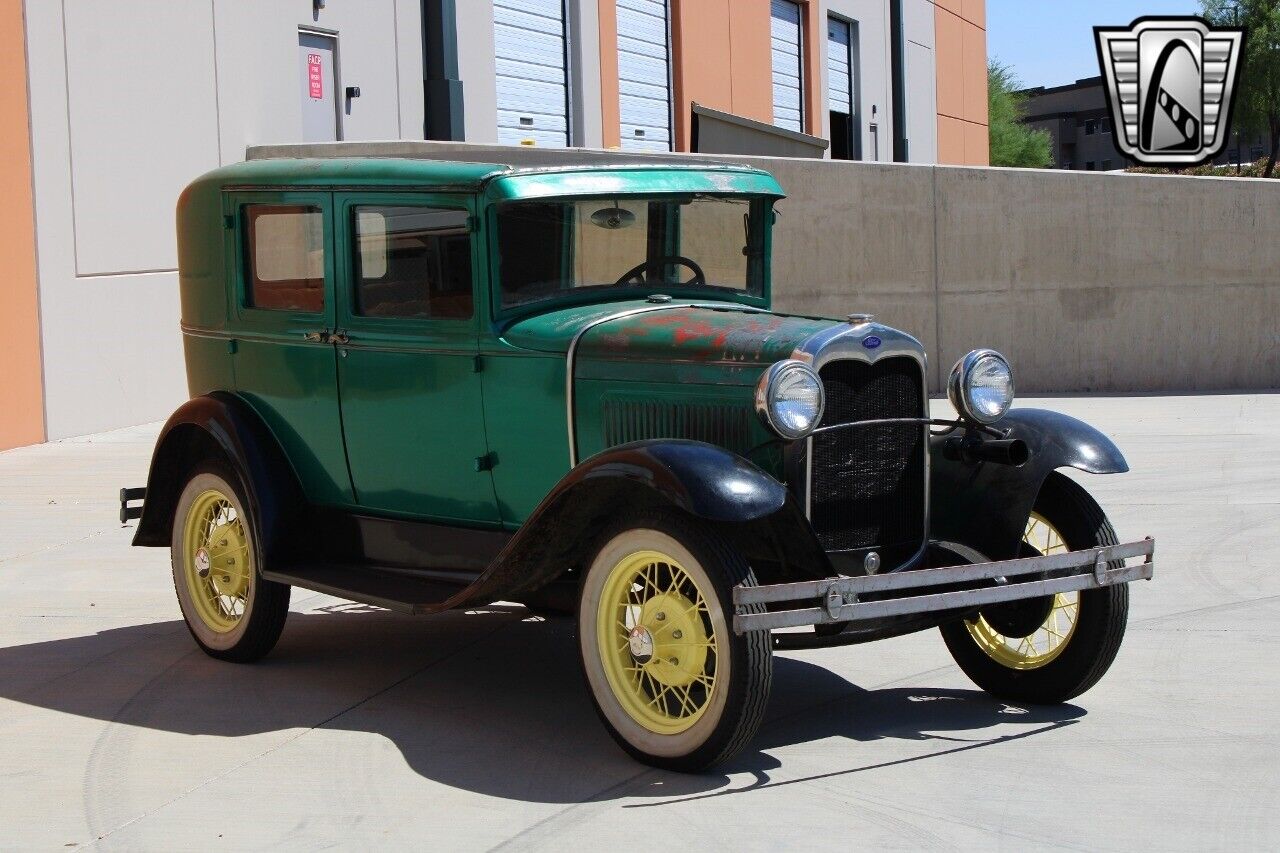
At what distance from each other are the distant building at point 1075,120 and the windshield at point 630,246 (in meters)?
76.6

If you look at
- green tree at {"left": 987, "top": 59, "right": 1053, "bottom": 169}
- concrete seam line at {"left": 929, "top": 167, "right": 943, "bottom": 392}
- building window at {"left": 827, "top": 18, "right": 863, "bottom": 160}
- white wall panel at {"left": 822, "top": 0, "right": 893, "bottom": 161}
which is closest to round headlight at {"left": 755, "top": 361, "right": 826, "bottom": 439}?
concrete seam line at {"left": 929, "top": 167, "right": 943, "bottom": 392}

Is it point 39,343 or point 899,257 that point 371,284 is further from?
point 899,257

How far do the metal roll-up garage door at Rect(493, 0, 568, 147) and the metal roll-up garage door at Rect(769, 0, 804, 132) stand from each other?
21.6ft

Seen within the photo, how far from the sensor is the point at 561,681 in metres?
5.71

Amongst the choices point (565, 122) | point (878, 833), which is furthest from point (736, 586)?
point (565, 122)

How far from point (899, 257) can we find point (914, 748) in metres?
10.8

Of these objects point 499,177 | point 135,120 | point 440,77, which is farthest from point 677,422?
point 440,77

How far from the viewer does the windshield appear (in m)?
5.44

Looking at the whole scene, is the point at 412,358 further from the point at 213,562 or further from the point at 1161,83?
the point at 1161,83

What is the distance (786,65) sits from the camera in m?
26.0

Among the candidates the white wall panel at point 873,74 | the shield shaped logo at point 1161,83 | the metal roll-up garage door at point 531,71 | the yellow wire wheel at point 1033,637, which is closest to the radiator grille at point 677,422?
the yellow wire wheel at point 1033,637

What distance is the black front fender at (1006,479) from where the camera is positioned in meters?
5.12

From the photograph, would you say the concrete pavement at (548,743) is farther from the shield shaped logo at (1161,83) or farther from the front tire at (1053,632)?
the shield shaped logo at (1161,83)

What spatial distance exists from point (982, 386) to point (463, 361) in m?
1.71
